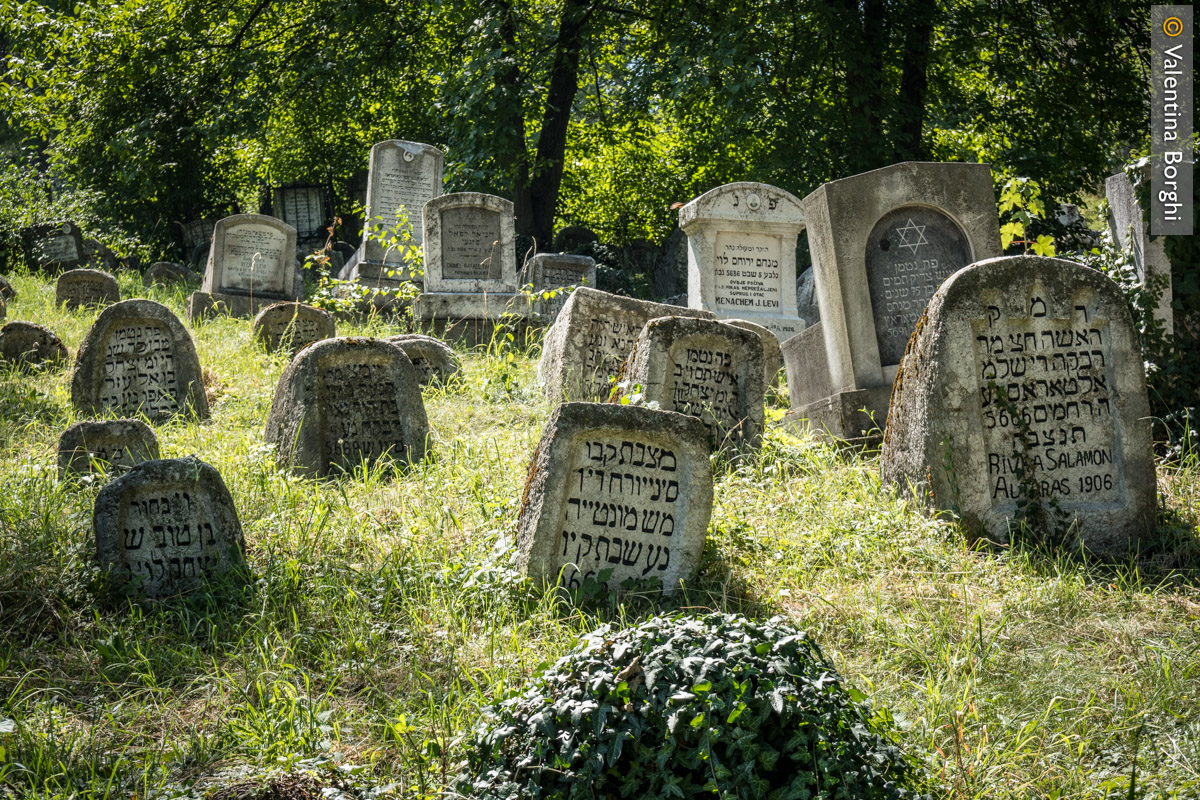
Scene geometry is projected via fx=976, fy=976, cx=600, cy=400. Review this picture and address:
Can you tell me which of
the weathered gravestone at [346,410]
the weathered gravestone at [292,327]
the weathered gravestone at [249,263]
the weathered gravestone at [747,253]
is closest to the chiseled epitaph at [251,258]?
the weathered gravestone at [249,263]

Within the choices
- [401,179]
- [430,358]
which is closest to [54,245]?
[401,179]

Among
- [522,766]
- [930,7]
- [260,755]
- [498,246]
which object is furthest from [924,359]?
[930,7]

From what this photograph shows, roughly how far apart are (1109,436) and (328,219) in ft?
61.3

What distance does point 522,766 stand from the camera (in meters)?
2.36

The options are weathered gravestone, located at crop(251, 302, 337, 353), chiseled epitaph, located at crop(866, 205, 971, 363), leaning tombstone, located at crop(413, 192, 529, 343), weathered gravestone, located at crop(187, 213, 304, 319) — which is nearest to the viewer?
chiseled epitaph, located at crop(866, 205, 971, 363)

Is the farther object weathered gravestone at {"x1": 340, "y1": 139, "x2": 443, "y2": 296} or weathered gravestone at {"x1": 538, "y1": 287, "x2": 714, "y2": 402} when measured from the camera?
weathered gravestone at {"x1": 340, "y1": 139, "x2": 443, "y2": 296}

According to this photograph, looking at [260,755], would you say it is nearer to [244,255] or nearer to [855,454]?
[855,454]

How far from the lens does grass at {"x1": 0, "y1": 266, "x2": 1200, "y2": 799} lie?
279 centimetres

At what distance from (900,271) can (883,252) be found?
181 mm

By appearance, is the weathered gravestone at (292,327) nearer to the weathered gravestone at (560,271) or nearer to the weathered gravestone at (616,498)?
the weathered gravestone at (560,271)

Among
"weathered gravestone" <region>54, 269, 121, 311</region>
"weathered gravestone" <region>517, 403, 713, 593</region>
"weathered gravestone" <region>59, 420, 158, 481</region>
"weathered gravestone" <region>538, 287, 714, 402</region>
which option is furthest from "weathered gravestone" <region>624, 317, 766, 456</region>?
"weathered gravestone" <region>54, 269, 121, 311</region>

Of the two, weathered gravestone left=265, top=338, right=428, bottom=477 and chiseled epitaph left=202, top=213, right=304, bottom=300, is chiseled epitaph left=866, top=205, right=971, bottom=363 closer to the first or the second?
weathered gravestone left=265, top=338, right=428, bottom=477

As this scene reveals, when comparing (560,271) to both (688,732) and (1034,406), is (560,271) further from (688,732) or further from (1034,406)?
(688,732)

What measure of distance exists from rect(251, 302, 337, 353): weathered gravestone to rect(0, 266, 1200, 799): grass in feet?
11.7
